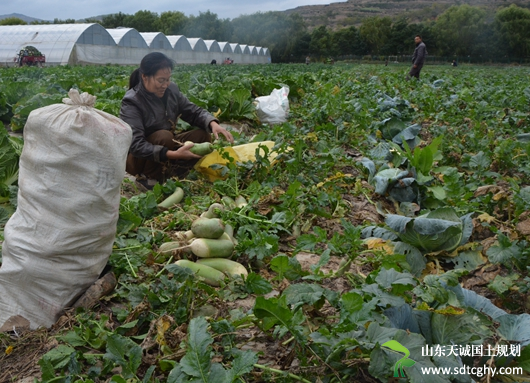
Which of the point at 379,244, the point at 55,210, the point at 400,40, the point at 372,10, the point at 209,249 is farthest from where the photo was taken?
the point at 372,10

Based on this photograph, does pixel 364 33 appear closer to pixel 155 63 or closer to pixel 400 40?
pixel 400 40

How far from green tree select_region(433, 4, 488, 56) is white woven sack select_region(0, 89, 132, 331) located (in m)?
70.7

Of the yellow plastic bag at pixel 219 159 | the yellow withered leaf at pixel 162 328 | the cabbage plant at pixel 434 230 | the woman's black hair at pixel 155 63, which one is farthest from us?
the yellow plastic bag at pixel 219 159

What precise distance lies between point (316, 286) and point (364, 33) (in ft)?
268

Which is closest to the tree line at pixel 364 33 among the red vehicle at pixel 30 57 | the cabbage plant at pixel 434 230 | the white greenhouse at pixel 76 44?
the white greenhouse at pixel 76 44

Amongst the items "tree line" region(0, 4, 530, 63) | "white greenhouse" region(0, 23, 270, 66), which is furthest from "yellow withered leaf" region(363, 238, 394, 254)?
"tree line" region(0, 4, 530, 63)

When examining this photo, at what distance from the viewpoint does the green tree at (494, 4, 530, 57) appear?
2343 inches

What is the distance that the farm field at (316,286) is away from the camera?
66.2 inches

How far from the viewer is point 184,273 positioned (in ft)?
7.42

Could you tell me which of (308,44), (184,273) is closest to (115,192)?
(184,273)

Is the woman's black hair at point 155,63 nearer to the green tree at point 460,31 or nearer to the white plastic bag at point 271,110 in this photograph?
the white plastic bag at point 271,110

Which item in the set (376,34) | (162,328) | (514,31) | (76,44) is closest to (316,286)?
(162,328)

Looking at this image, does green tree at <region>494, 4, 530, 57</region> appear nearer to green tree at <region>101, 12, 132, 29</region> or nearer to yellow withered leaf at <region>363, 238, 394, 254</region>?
green tree at <region>101, 12, 132, 29</region>

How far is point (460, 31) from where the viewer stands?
229ft
